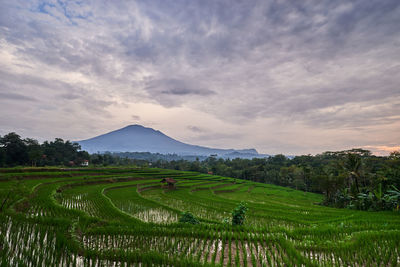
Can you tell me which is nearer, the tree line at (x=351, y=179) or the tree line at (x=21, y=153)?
the tree line at (x=351, y=179)

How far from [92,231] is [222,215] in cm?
942

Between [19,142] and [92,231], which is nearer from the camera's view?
[92,231]

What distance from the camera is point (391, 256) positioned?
202 inches

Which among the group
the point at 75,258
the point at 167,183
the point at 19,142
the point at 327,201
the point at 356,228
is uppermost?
the point at 19,142

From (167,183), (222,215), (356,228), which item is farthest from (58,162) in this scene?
(356,228)

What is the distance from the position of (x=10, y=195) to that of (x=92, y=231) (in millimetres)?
8163

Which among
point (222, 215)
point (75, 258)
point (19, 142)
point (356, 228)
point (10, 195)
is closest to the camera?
point (75, 258)

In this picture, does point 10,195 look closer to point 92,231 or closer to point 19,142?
point 92,231

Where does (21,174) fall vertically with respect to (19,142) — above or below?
below

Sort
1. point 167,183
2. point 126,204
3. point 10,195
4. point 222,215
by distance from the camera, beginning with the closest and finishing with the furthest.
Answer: point 10,195, point 222,215, point 126,204, point 167,183

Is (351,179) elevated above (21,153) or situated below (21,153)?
below

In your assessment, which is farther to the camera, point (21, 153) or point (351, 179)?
point (21, 153)

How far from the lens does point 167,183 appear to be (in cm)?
2750

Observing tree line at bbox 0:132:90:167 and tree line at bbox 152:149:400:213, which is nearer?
tree line at bbox 152:149:400:213
